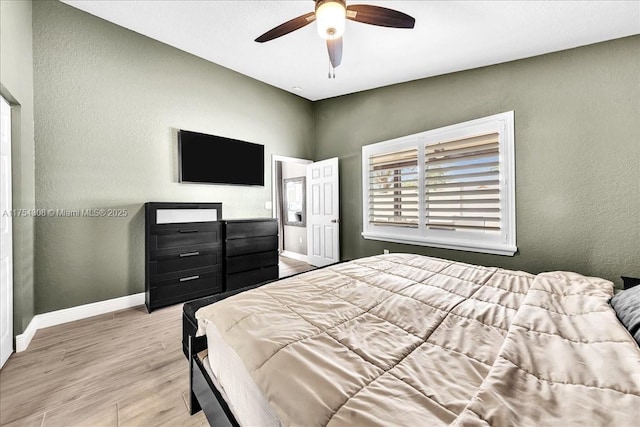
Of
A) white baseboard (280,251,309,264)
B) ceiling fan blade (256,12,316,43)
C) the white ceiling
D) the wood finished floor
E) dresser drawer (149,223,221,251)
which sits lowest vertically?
the wood finished floor

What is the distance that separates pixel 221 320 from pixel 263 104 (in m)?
3.89

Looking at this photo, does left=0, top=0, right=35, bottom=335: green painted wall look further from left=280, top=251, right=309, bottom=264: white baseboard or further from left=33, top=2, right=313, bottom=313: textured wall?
left=280, top=251, right=309, bottom=264: white baseboard

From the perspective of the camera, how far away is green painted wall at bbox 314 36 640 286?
2.32 metres

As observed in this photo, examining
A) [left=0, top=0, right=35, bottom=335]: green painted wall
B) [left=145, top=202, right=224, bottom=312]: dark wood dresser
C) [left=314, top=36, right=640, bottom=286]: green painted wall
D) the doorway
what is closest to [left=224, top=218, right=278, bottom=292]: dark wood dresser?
[left=145, top=202, right=224, bottom=312]: dark wood dresser

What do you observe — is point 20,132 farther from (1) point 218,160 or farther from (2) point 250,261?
(2) point 250,261

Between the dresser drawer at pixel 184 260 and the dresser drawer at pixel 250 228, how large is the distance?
268mm

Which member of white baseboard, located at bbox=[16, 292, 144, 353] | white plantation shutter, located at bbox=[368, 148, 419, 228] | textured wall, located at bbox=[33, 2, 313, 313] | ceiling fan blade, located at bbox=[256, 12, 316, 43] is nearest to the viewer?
ceiling fan blade, located at bbox=[256, 12, 316, 43]

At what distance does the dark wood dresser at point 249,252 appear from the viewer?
10.9 ft

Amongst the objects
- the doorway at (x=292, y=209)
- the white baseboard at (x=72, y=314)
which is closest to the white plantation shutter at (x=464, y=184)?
the doorway at (x=292, y=209)

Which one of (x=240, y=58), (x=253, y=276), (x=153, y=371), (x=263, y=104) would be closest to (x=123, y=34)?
(x=240, y=58)

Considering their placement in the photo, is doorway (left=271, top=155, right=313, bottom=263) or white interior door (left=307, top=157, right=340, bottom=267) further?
doorway (left=271, top=155, right=313, bottom=263)

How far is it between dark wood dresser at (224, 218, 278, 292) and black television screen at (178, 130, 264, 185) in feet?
2.57

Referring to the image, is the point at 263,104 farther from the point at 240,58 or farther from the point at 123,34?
the point at 123,34

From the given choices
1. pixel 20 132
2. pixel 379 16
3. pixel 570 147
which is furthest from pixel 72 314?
pixel 570 147
